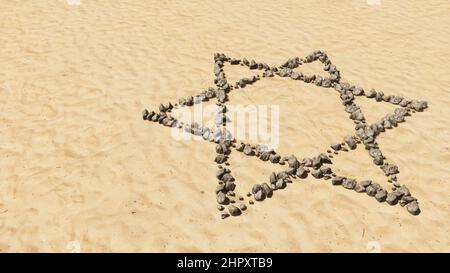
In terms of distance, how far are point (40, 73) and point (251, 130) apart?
23.9ft

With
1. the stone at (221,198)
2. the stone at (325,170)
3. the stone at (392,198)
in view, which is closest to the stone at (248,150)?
the stone at (221,198)

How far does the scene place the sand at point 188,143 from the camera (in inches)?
281

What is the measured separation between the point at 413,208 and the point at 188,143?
4.84 m

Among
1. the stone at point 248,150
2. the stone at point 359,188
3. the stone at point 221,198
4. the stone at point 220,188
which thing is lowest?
the stone at point 221,198

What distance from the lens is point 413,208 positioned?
7340mm

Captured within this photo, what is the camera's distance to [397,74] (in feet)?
40.0

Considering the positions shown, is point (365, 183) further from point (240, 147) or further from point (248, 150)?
point (240, 147)

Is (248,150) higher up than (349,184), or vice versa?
(248,150)

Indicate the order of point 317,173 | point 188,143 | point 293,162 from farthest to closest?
1. point 188,143
2. point 293,162
3. point 317,173

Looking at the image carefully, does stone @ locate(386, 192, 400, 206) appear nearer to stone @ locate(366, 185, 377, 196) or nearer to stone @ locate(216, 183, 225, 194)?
stone @ locate(366, 185, 377, 196)

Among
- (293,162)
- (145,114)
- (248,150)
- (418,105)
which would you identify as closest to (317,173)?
(293,162)

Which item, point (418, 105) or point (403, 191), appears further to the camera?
point (418, 105)

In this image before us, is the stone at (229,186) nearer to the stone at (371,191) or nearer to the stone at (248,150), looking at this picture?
the stone at (248,150)
